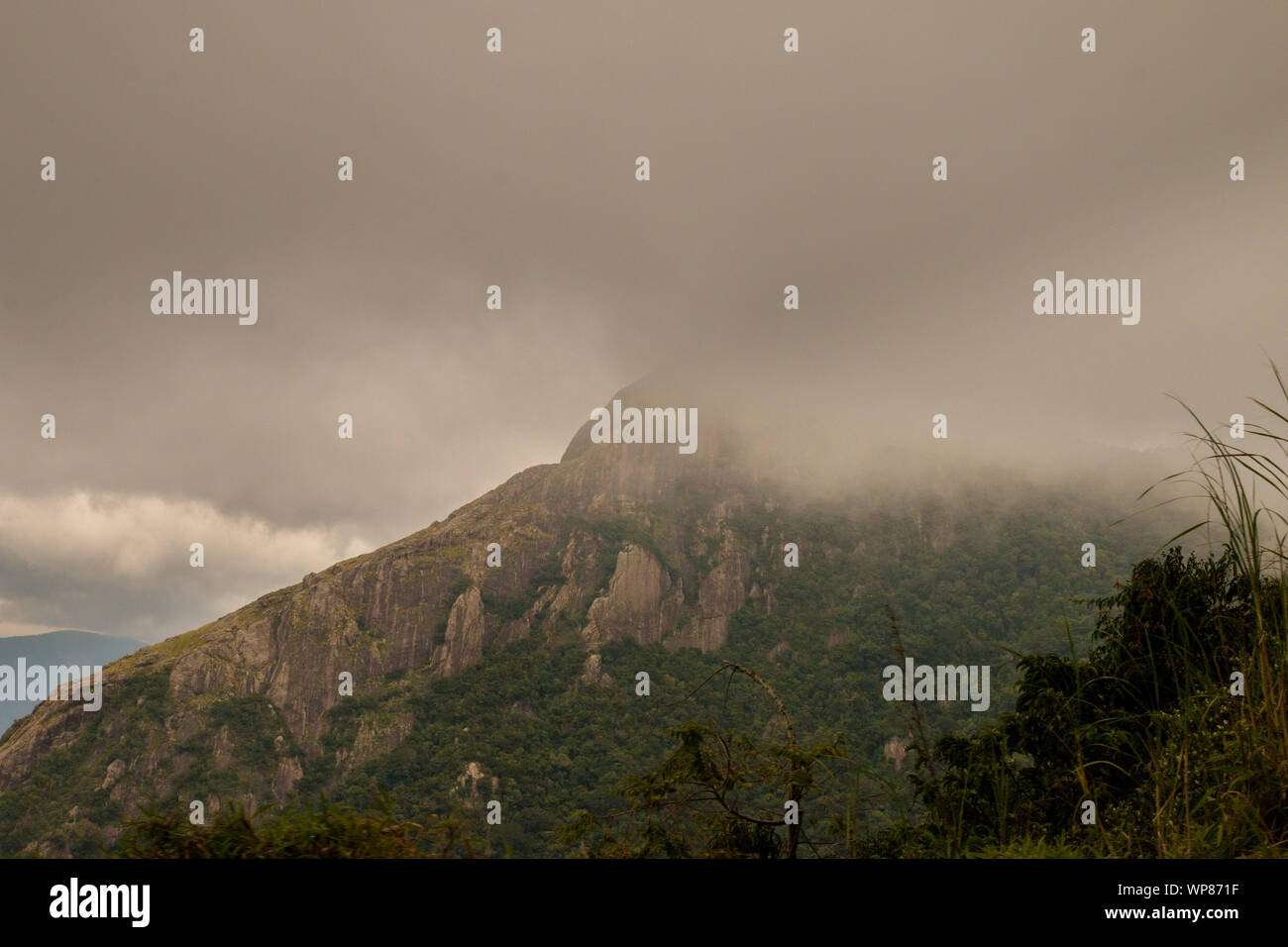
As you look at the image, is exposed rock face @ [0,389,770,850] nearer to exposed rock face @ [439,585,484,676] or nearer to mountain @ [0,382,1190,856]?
exposed rock face @ [439,585,484,676]

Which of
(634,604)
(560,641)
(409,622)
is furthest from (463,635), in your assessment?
(634,604)

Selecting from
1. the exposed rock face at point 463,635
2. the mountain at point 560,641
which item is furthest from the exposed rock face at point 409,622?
the mountain at point 560,641

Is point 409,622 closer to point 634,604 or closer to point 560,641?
point 560,641

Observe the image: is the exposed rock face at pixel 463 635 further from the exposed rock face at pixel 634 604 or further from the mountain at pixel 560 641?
the exposed rock face at pixel 634 604

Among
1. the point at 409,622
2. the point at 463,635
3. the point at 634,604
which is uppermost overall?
the point at 634,604

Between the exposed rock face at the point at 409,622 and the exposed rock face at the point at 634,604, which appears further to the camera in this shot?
the exposed rock face at the point at 634,604

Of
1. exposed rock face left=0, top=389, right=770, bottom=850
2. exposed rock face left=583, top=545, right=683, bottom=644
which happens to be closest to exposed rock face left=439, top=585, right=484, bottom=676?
exposed rock face left=0, top=389, right=770, bottom=850

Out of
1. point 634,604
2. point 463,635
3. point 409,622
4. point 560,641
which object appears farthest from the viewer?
point 634,604

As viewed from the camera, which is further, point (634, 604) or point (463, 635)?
point (634, 604)
